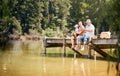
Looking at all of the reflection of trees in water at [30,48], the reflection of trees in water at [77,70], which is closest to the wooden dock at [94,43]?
the reflection of trees in water at [30,48]

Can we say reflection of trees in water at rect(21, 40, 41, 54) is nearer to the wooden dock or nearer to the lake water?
the wooden dock

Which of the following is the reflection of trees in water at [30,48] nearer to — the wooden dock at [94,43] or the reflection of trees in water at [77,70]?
the wooden dock at [94,43]

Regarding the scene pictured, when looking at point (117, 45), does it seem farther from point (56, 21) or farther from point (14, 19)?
point (56, 21)

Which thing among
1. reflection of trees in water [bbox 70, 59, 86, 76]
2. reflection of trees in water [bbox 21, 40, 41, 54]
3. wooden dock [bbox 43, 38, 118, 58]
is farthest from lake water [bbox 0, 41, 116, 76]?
reflection of trees in water [bbox 21, 40, 41, 54]

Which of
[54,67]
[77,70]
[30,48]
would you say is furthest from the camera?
[30,48]

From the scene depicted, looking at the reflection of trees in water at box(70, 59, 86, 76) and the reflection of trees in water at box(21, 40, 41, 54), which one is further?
the reflection of trees in water at box(21, 40, 41, 54)

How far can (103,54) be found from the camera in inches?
698

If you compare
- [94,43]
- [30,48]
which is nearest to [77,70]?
[94,43]

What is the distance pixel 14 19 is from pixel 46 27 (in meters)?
8.40

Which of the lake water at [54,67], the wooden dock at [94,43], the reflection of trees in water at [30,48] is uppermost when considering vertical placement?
the wooden dock at [94,43]

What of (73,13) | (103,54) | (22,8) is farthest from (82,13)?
(103,54)

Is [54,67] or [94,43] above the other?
[94,43]

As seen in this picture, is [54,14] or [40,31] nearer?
[40,31]

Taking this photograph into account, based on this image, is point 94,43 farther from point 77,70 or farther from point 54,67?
point 77,70
